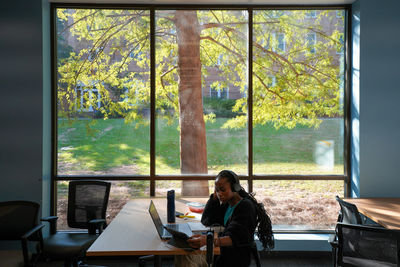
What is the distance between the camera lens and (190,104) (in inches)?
209

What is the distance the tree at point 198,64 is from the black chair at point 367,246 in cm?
219

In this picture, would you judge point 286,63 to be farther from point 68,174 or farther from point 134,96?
point 68,174

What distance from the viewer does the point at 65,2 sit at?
5223 millimetres

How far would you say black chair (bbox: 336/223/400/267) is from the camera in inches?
122

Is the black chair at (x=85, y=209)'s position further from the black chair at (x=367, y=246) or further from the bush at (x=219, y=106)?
the black chair at (x=367, y=246)

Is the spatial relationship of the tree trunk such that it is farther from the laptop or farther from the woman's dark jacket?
the woman's dark jacket

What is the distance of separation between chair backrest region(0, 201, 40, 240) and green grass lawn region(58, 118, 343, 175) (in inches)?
43.2

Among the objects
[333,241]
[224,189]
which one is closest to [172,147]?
[224,189]

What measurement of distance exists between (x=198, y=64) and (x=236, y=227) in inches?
114

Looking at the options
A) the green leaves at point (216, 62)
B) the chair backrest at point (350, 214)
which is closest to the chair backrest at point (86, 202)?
the green leaves at point (216, 62)

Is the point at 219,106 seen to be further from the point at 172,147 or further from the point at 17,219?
the point at 17,219

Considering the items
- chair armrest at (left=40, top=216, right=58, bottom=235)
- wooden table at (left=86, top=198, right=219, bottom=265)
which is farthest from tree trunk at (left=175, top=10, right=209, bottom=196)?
chair armrest at (left=40, top=216, right=58, bottom=235)

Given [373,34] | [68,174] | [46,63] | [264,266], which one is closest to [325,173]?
[264,266]

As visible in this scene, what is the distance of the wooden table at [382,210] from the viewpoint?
3.80 meters
